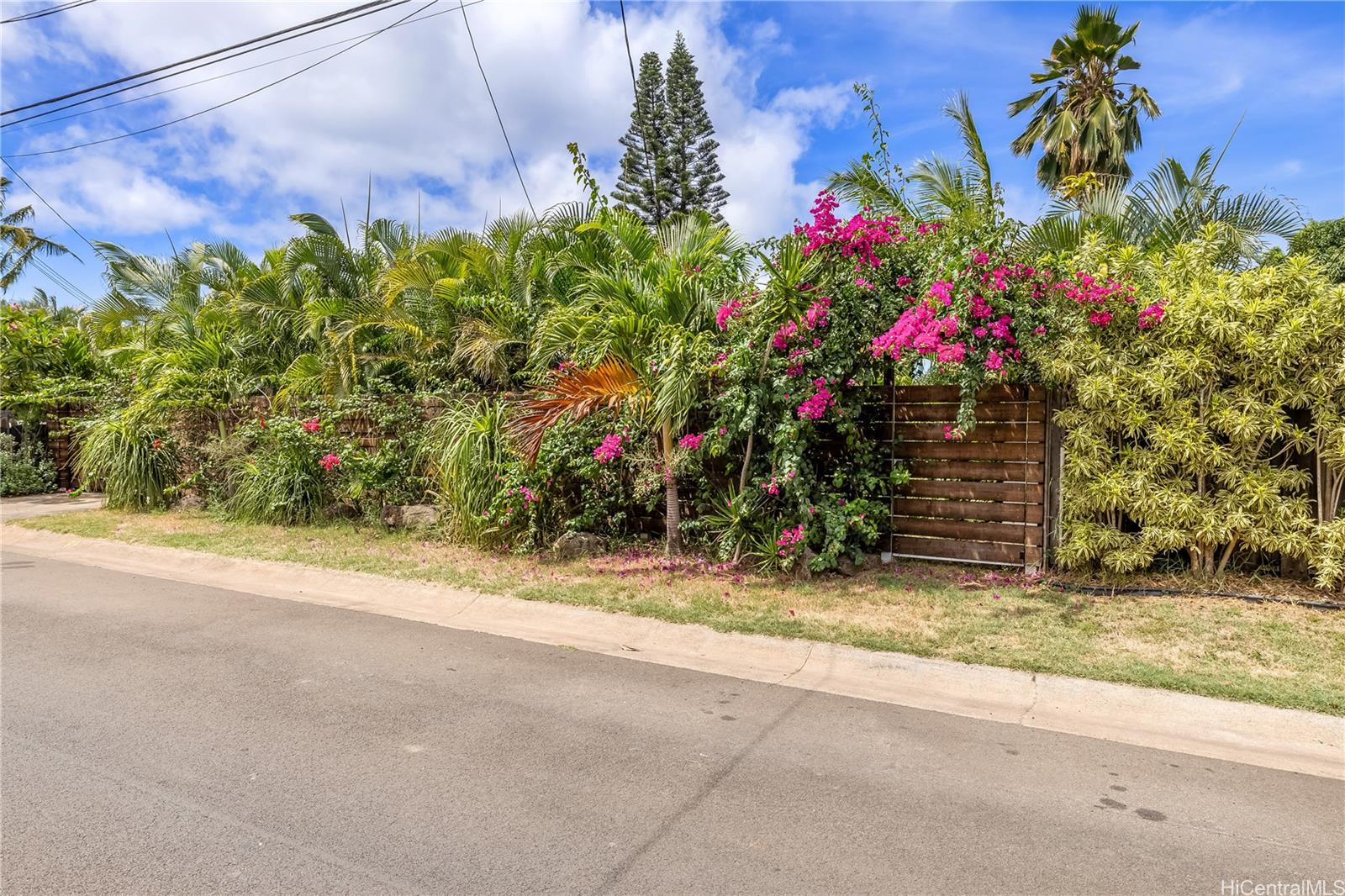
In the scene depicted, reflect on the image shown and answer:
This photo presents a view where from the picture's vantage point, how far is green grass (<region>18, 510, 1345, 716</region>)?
506 cm

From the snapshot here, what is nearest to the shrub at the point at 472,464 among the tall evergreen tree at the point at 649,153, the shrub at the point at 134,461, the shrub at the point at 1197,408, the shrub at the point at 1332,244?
the shrub at the point at 1197,408

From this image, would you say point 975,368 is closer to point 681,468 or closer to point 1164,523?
point 1164,523

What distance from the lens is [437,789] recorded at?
146 inches

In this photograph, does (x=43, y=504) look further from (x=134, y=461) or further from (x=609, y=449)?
(x=609, y=449)

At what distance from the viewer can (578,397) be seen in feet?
26.6

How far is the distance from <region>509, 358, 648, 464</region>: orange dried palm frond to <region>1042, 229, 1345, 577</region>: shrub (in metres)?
3.88

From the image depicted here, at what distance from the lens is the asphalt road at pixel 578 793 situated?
3.04 m

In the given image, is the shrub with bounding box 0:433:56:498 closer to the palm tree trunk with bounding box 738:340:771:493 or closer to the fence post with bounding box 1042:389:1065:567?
the palm tree trunk with bounding box 738:340:771:493

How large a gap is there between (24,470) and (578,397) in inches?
585

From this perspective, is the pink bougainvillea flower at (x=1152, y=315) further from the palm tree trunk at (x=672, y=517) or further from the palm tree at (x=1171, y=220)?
the palm tree trunk at (x=672, y=517)

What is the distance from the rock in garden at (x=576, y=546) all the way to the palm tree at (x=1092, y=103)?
14.8 metres

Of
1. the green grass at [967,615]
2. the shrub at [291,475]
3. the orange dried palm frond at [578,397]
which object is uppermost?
the orange dried palm frond at [578,397]

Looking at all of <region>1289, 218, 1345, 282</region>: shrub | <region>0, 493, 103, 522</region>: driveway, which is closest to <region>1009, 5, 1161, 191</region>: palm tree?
<region>1289, 218, 1345, 282</region>: shrub

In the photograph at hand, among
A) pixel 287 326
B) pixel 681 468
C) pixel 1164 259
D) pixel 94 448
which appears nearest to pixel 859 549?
pixel 681 468
